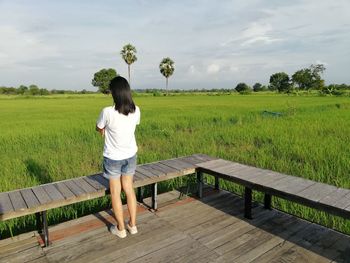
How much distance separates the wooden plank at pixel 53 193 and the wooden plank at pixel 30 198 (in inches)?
5.7

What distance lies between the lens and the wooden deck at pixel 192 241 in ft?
8.61

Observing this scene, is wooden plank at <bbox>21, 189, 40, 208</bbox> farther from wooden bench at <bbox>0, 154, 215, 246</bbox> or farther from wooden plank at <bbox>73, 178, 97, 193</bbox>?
wooden plank at <bbox>73, 178, 97, 193</bbox>

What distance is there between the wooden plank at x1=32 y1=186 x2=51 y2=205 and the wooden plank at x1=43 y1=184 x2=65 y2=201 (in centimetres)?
4

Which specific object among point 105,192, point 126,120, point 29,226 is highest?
point 126,120

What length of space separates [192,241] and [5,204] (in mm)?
1872

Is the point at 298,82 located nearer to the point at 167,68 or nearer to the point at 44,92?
the point at 167,68

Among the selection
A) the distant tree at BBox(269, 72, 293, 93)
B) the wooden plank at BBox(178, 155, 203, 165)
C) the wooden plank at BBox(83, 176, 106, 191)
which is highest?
the distant tree at BBox(269, 72, 293, 93)

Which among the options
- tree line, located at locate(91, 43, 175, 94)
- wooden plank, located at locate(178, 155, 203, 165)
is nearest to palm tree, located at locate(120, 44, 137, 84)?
tree line, located at locate(91, 43, 175, 94)

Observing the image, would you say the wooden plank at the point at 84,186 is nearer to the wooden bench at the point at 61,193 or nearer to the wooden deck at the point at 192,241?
the wooden bench at the point at 61,193

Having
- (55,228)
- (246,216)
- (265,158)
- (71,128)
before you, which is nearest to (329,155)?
(265,158)

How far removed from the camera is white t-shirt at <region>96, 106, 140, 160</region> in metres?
2.76

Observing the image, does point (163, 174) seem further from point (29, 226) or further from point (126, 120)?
point (29, 226)

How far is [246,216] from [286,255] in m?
0.81

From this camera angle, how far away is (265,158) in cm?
654
